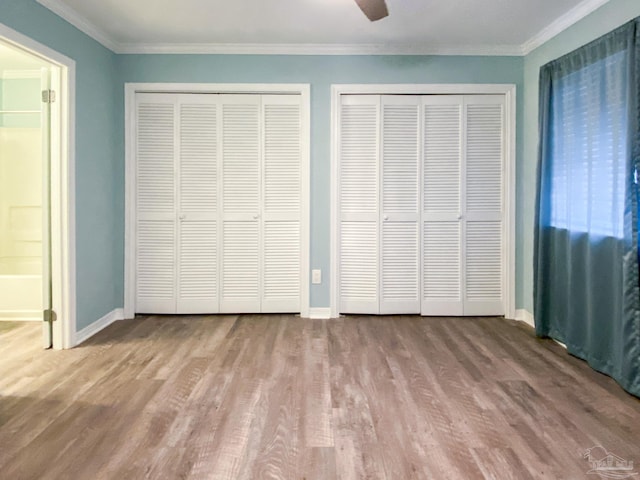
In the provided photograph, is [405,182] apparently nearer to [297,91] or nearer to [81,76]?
[297,91]

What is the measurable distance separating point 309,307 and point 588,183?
2435 mm

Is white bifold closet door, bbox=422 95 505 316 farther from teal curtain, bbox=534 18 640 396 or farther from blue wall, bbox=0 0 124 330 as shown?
blue wall, bbox=0 0 124 330

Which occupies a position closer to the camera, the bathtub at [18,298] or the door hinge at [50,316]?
the door hinge at [50,316]

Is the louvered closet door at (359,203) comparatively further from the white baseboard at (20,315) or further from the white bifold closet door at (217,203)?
the white baseboard at (20,315)

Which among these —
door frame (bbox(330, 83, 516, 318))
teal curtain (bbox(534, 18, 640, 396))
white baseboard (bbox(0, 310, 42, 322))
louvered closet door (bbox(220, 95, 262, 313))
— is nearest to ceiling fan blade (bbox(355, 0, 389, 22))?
teal curtain (bbox(534, 18, 640, 396))

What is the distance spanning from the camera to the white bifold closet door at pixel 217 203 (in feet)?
13.6

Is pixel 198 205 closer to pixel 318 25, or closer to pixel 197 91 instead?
pixel 197 91

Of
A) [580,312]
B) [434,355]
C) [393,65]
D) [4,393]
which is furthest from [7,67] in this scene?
[580,312]

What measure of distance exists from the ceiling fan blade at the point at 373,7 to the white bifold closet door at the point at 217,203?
5.78 feet

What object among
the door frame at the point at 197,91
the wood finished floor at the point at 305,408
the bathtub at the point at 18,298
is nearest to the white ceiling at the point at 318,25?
the door frame at the point at 197,91

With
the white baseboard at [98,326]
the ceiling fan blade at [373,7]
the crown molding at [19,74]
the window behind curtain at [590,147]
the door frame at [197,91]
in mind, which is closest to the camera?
the ceiling fan blade at [373,7]

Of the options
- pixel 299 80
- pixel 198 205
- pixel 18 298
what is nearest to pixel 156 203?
pixel 198 205

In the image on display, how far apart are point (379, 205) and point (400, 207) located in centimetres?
20

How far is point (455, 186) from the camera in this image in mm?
4172
